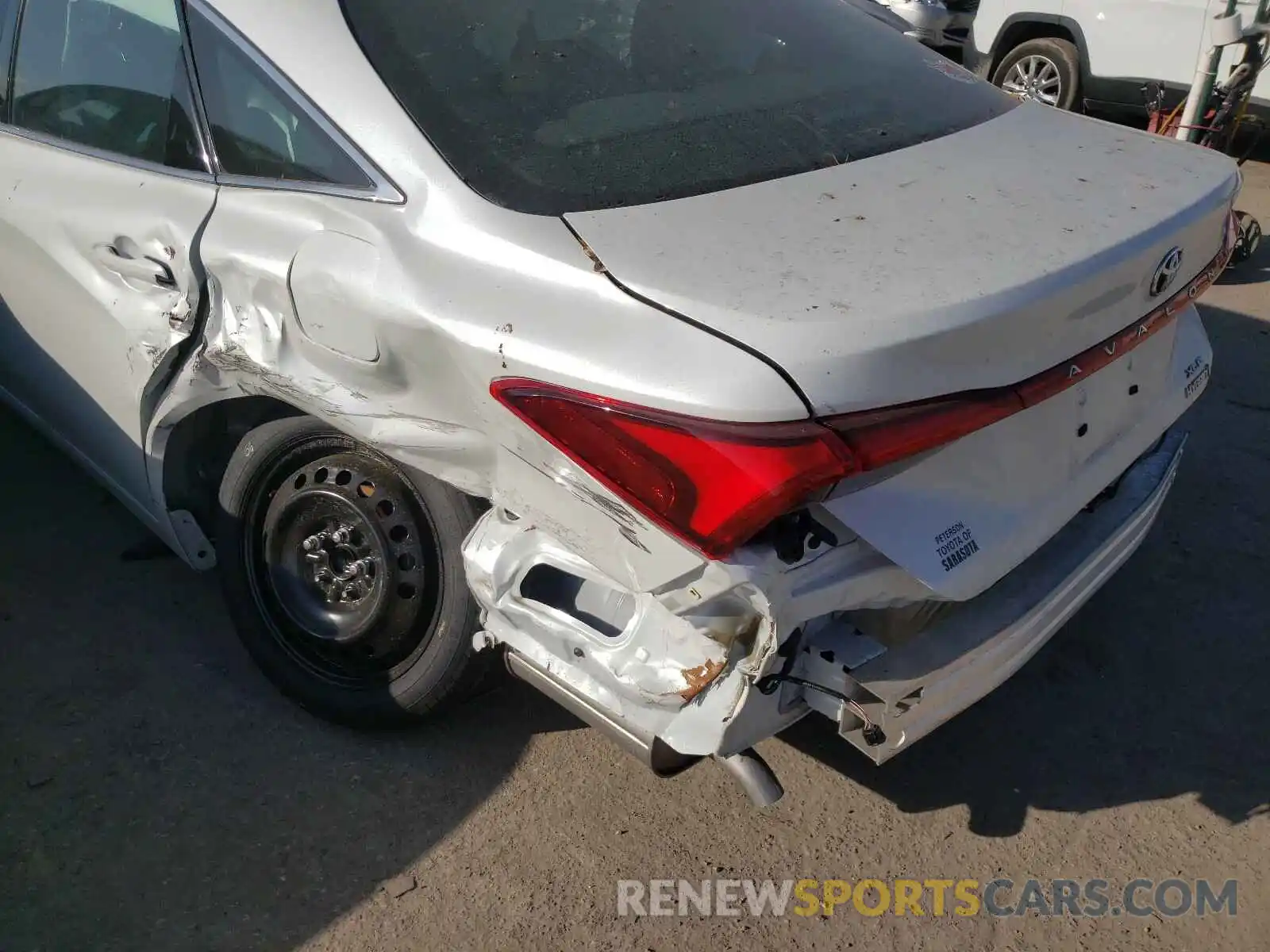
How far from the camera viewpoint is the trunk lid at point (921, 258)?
1.67 m

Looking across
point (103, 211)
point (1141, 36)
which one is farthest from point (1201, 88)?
point (103, 211)

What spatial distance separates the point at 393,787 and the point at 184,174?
1500 mm

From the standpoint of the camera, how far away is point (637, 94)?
2297 mm

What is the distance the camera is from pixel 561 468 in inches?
71.1

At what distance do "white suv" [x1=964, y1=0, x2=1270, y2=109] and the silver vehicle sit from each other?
5150 mm

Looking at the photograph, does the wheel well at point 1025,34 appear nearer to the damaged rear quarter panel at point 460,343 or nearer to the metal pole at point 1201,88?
the metal pole at point 1201,88

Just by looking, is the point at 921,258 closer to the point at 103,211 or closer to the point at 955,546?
the point at 955,546

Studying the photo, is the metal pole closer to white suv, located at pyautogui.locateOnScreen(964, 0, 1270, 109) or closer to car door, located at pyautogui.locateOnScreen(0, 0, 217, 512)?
white suv, located at pyautogui.locateOnScreen(964, 0, 1270, 109)

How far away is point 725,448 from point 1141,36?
6.93 meters

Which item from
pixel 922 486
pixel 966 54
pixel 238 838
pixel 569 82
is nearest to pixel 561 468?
pixel 922 486

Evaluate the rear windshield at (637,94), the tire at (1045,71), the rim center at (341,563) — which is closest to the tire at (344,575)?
the rim center at (341,563)

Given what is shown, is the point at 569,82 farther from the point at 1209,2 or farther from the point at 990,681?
the point at 1209,2

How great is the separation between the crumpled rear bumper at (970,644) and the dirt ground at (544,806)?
1.76 feet

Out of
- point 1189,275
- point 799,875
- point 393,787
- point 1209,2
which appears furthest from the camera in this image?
point 1209,2
